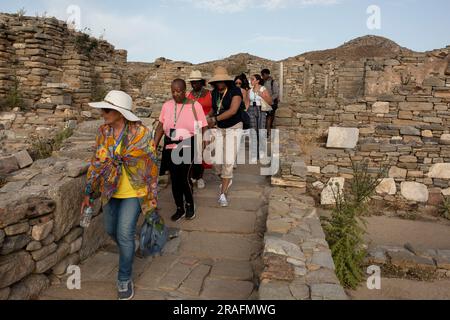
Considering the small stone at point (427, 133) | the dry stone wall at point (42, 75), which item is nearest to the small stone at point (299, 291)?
the dry stone wall at point (42, 75)

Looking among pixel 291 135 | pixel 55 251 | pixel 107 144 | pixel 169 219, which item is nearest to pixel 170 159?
pixel 169 219

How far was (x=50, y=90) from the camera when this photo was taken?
318 inches

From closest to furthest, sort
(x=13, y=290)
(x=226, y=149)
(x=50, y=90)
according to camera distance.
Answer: (x=13, y=290)
(x=226, y=149)
(x=50, y=90)

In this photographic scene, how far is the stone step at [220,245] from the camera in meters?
3.54

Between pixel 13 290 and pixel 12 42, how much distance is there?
754cm

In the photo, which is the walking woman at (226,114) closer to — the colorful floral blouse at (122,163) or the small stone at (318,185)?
the colorful floral blouse at (122,163)

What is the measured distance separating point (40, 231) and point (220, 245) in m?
1.78

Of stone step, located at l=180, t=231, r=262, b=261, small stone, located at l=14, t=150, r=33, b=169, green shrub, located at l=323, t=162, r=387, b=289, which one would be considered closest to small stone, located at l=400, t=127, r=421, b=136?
green shrub, located at l=323, t=162, r=387, b=289

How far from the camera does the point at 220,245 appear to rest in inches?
146

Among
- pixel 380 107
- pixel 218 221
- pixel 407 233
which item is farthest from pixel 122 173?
pixel 380 107

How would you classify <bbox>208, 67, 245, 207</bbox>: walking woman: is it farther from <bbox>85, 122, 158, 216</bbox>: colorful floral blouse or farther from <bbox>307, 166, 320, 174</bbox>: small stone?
<bbox>307, 166, 320, 174</bbox>: small stone

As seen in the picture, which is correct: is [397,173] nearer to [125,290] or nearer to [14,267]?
[125,290]
